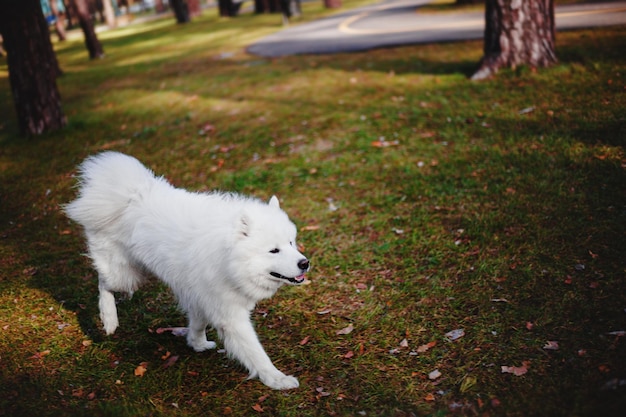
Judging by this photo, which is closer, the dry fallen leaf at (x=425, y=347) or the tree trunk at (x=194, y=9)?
the dry fallen leaf at (x=425, y=347)

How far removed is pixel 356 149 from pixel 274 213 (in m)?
4.35

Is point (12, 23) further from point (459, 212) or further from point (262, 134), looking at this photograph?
point (459, 212)

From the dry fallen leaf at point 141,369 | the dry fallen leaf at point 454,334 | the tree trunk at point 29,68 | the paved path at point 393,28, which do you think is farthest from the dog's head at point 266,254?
the paved path at point 393,28

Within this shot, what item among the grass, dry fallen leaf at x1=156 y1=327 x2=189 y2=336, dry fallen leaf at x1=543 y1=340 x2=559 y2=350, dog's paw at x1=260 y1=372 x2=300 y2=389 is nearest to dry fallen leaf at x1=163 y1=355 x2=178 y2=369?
the grass

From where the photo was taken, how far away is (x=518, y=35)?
29.7 feet

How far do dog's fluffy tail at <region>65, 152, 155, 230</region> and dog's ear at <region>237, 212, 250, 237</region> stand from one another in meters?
1.18

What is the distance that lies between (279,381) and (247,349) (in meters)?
0.34

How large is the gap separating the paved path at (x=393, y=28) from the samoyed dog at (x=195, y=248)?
10796 millimetres

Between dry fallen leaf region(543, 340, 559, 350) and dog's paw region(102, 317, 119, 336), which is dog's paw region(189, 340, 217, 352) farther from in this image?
dry fallen leaf region(543, 340, 559, 350)

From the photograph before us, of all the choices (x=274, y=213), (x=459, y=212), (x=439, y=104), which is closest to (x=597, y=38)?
(x=439, y=104)

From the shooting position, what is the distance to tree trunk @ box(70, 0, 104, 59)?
64.4 ft

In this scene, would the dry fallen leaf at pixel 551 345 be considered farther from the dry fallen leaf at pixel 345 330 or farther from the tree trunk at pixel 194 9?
the tree trunk at pixel 194 9

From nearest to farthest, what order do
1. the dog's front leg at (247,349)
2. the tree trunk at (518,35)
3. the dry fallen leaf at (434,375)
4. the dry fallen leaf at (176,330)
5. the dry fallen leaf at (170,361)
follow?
the dog's front leg at (247,349) < the dry fallen leaf at (434,375) < the dry fallen leaf at (170,361) < the dry fallen leaf at (176,330) < the tree trunk at (518,35)

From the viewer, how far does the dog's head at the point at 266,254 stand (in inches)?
132
